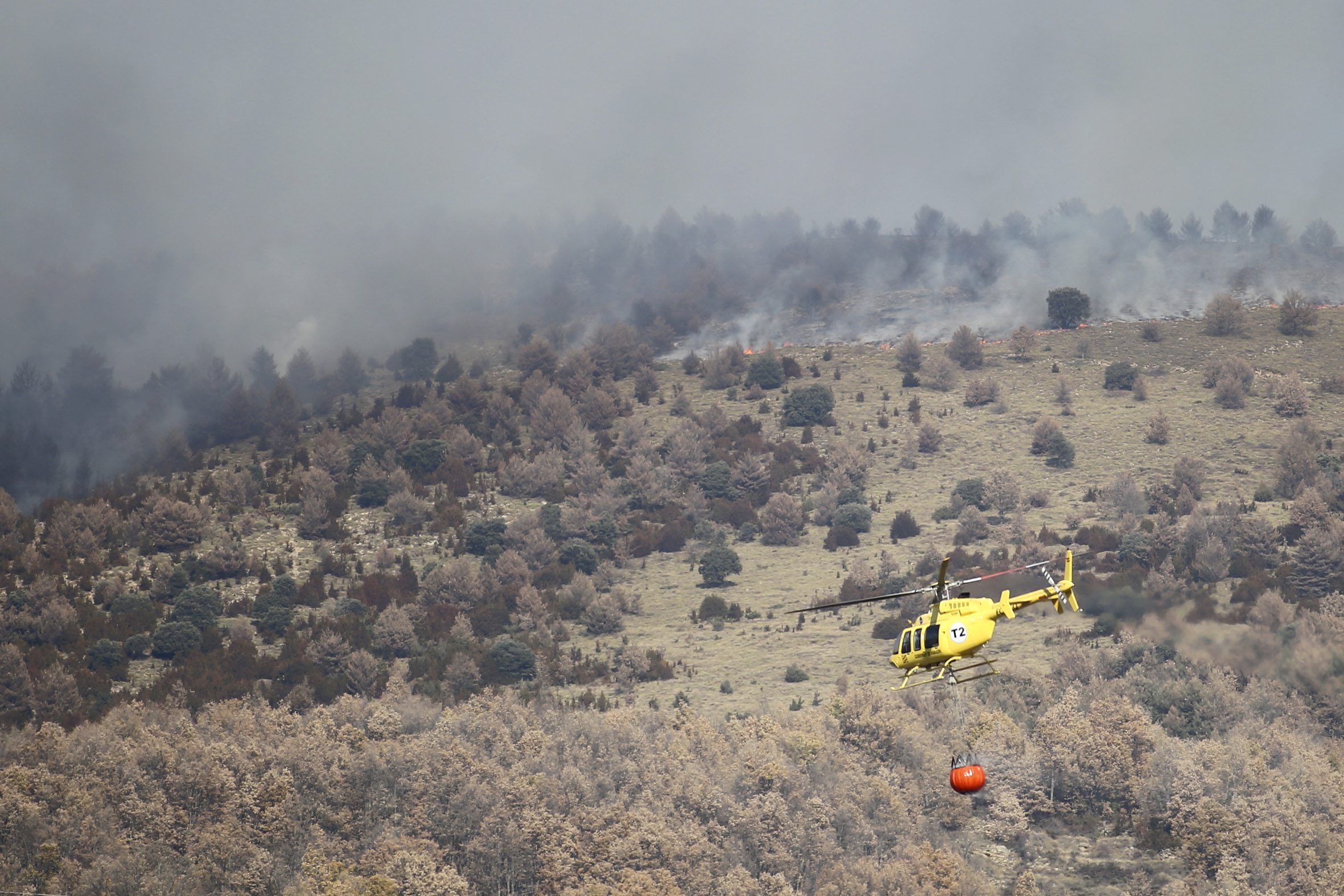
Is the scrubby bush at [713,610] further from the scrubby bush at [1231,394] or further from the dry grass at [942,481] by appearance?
the scrubby bush at [1231,394]

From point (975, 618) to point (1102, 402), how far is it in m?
139

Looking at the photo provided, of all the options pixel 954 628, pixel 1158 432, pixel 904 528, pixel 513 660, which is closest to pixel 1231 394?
pixel 1158 432

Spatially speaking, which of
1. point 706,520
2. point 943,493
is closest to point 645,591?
point 706,520

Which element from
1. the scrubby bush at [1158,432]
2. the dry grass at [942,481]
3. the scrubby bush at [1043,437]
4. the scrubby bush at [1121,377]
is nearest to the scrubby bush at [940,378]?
the dry grass at [942,481]

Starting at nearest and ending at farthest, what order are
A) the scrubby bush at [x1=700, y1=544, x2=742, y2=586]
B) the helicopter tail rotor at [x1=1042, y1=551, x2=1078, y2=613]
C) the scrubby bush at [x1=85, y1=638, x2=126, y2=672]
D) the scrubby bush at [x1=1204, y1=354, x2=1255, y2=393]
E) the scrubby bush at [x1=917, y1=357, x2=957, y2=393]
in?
1. the helicopter tail rotor at [x1=1042, y1=551, x2=1078, y2=613]
2. the scrubby bush at [x1=85, y1=638, x2=126, y2=672]
3. the scrubby bush at [x1=700, y1=544, x2=742, y2=586]
4. the scrubby bush at [x1=1204, y1=354, x2=1255, y2=393]
5. the scrubby bush at [x1=917, y1=357, x2=957, y2=393]

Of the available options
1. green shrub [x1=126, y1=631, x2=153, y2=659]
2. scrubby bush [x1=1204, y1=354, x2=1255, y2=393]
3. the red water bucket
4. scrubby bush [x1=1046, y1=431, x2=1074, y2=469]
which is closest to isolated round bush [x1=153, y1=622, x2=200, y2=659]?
green shrub [x1=126, y1=631, x2=153, y2=659]

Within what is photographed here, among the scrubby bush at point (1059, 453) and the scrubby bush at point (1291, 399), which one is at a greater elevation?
the scrubby bush at point (1291, 399)

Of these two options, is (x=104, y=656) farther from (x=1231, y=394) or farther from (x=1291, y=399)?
(x=1291, y=399)

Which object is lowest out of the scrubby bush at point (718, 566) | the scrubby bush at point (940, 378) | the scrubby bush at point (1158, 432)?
the scrubby bush at point (718, 566)

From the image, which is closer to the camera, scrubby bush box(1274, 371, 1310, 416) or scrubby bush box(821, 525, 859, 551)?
scrubby bush box(821, 525, 859, 551)

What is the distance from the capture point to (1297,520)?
477 feet

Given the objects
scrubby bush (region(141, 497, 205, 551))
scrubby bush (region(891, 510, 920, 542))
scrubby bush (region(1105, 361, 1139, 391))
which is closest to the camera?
scrubby bush (region(891, 510, 920, 542))

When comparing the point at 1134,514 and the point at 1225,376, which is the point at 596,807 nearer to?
the point at 1134,514

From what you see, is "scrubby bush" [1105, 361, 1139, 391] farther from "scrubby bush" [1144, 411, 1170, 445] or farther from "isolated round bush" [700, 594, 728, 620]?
"isolated round bush" [700, 594, 728, 620]
